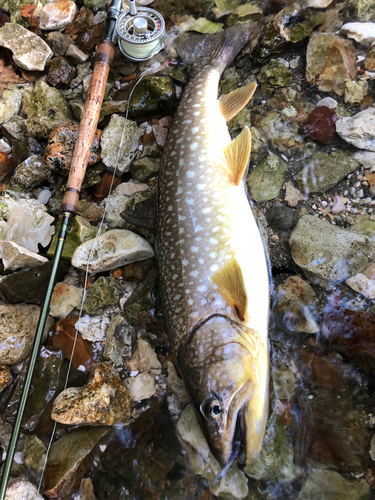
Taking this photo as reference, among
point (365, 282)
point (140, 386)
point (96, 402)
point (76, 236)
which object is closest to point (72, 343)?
point (96, 402)

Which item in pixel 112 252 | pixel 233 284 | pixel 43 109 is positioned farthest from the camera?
pixel 43 109

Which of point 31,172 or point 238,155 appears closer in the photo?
point 238,155

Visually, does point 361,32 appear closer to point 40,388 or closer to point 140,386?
point 140,386

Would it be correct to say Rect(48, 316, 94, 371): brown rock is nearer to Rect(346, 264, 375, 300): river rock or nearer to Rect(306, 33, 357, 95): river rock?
Rect(346, 264, 375, 300): river rock

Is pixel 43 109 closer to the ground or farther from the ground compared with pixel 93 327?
farther from the ground

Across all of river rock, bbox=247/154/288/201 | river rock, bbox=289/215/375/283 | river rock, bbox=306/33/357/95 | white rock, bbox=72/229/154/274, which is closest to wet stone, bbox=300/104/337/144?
river rock, bbox=306/33/357/95

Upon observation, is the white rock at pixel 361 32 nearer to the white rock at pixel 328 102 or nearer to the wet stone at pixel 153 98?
the white rock at pixel 328 102

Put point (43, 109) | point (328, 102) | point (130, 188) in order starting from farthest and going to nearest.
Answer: point (43, 109)
point (130, 188)
point (328, 102)

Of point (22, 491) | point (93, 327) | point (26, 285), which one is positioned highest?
point (26, 285)
